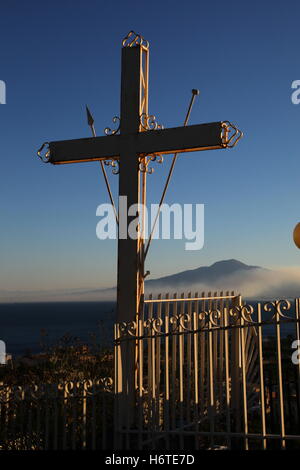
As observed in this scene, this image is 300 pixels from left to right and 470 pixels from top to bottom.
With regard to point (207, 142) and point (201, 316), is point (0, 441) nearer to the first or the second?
point (201, 316)

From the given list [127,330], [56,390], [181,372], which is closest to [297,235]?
[181,372]

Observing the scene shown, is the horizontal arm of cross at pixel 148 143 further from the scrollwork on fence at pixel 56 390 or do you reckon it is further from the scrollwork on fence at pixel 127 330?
the scrollwork on fence at pixel 56 390

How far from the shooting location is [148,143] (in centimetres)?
772

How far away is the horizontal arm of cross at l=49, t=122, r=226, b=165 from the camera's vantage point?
7.44m

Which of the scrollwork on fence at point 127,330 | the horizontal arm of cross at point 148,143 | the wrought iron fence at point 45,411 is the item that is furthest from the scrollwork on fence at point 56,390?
the horizontal arm of cross at point 148,143

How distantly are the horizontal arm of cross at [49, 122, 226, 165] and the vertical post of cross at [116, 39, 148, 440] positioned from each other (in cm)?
12

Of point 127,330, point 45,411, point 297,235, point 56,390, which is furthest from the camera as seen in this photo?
point 45,411

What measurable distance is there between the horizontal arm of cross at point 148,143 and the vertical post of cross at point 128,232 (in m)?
0.12

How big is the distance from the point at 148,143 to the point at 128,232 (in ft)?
4.19

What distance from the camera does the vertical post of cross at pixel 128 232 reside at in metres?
6.77

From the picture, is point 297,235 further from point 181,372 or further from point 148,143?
point 148,143

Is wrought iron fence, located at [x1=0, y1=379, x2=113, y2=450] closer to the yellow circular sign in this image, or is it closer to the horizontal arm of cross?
the yellow circular sign

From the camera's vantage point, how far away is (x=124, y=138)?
7879 mm
